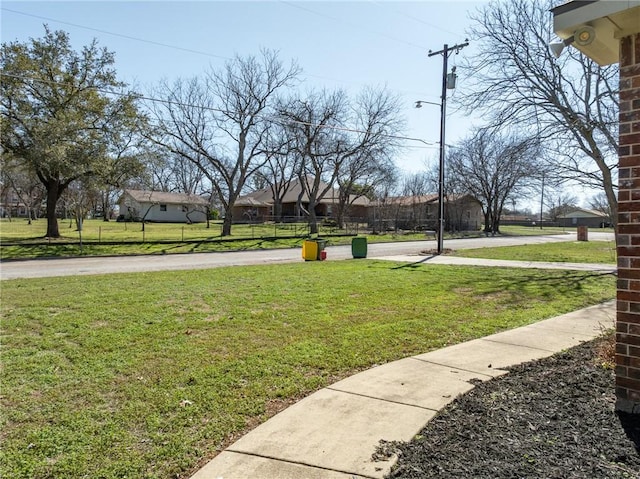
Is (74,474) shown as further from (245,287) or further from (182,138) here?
(182,138)

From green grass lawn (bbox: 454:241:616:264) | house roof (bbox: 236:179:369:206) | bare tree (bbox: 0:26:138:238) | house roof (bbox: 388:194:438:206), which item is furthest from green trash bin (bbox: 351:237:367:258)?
house roof (bbox: 236:179:369:206)

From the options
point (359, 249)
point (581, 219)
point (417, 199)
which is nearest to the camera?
point (359, 249)

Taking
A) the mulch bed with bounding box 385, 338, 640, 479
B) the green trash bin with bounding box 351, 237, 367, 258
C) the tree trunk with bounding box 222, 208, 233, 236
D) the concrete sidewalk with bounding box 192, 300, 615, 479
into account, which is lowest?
the concrete sidewalk with bounding box 192, 300, 615, 479

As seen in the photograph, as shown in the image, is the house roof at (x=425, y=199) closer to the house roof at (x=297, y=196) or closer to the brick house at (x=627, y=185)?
the house roof at (x=297, y=196)

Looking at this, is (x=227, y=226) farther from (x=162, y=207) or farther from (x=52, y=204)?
(x=162, y=207)

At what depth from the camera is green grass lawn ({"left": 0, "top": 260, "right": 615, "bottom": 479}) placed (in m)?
2.93

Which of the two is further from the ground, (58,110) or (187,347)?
(58,110)

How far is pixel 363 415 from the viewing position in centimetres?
333

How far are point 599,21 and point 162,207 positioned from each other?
2397 inches

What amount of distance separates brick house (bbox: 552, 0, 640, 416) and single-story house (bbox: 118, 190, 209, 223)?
56.3 meters

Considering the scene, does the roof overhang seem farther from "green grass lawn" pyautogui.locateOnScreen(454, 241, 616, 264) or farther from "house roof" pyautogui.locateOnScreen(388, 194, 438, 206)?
"house roof" pyautogui.locateOnScreen(388, 194, 438, 206)

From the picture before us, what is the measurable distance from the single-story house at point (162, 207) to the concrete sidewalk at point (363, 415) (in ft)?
180

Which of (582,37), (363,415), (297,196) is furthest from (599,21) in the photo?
(297,196)

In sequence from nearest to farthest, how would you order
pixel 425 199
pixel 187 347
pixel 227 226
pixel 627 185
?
pixel 627 185
pixel 187 347
pixel 227 226
pixel 425 199
